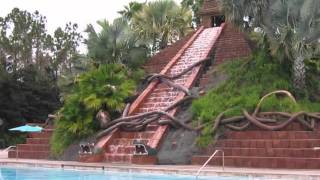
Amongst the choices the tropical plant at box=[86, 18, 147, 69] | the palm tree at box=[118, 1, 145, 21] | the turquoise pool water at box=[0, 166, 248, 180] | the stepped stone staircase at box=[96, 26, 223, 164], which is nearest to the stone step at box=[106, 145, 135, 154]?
the stepped stone staircase at box=[96, 26, 223, 164]

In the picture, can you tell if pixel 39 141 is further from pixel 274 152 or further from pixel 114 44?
pixel 274 152

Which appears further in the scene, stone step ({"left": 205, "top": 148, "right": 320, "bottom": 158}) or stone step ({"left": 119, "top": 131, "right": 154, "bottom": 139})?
stone step ({"left": 119, "top": 131, "right": 154, "bottom": 139})

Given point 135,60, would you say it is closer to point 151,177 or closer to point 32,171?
point 32,171

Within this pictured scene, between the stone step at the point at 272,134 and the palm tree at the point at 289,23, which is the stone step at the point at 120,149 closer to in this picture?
the stone step at the point at 272,134

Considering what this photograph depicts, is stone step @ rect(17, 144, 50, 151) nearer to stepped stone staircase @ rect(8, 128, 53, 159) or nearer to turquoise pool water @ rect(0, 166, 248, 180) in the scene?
stepped stone staircase @ rect(8, 128, 53, 159)

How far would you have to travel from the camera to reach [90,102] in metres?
23.0

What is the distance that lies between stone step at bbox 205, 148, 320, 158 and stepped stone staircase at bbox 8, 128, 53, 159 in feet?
30.7

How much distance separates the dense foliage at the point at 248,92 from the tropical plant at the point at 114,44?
4.95 meters

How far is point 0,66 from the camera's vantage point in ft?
141

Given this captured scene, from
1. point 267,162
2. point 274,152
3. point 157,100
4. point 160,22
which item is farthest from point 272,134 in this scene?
point 160,22

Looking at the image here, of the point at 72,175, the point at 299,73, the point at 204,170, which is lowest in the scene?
the point at 72,175

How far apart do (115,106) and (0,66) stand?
858 inches

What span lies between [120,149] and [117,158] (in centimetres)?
45

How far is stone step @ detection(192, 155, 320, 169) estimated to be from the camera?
17500mm
